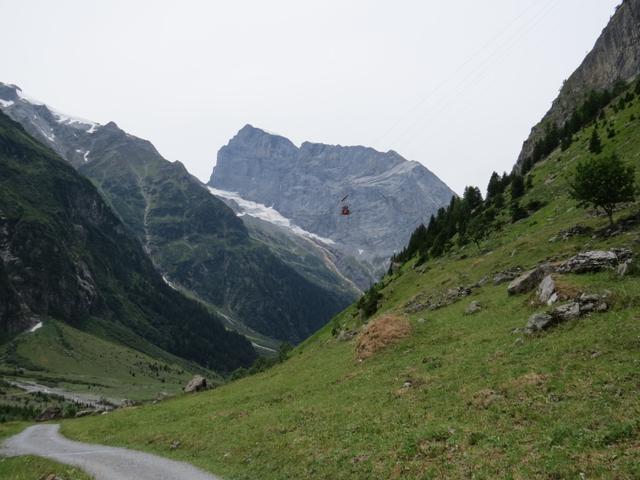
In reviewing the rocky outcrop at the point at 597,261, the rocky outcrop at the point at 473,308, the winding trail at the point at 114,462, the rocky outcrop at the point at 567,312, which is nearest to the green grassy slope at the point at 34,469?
the winding trail at the point at 114,462

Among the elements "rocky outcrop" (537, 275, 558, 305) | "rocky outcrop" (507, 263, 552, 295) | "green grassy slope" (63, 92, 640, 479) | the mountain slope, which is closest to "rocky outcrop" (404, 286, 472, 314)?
the mountain slope

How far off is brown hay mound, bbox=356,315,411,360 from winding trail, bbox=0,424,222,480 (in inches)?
816

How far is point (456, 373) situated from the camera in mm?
29531

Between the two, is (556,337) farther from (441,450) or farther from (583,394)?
(441,450)

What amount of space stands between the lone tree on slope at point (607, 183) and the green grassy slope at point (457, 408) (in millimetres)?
4383

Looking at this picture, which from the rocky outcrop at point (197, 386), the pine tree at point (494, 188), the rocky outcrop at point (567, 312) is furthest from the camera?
the pine tree at point (494, 188)

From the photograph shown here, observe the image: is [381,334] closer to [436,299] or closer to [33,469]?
[436,299]

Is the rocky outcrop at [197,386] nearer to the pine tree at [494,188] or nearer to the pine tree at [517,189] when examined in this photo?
the pine tree at [517,189]

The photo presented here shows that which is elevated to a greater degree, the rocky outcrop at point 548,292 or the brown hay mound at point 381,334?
the rocky outcrop at point 548,292

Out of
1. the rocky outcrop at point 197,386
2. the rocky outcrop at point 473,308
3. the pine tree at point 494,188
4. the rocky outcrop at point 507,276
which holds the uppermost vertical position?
the pine tree at point 494,188

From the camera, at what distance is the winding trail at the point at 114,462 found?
2835cm

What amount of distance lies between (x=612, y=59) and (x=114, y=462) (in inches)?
8489

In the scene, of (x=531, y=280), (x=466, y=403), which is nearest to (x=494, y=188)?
(x=531, y=280)

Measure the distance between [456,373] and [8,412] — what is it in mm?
132591
